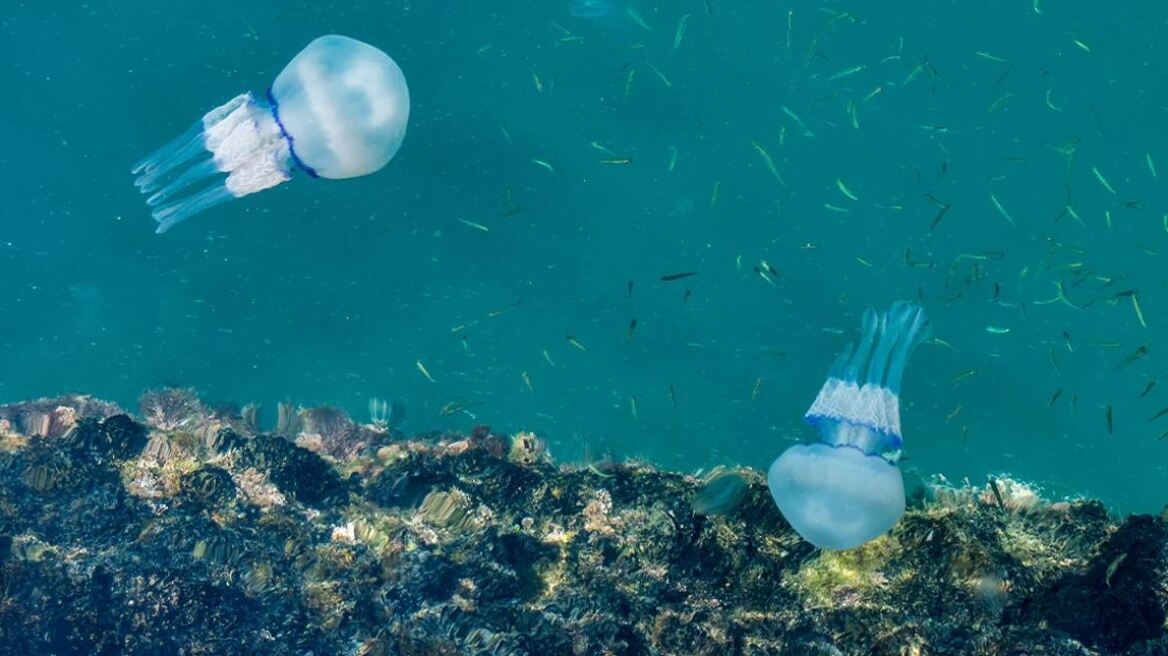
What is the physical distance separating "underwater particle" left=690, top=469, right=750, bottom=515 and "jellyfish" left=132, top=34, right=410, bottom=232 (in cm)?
360

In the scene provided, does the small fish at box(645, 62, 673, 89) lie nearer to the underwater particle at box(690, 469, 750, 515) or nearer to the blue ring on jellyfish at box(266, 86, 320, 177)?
the blue ring on jellyfish at box(266, 86, 320, 177)

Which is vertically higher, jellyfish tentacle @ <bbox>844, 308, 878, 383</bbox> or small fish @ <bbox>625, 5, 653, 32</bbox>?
small fish @ <bbox>625, 5, 653, 32</bbox>

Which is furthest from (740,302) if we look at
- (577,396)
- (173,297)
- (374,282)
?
(173,297)

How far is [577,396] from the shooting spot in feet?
55.7

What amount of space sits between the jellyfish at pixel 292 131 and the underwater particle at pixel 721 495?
3.60 metres

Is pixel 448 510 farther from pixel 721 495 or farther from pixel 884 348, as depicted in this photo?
pixel 884 348

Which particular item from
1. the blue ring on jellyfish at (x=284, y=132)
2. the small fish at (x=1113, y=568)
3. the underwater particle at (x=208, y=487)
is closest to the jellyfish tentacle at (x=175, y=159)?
the blue ring on jellyfish at (x=284, y=132)

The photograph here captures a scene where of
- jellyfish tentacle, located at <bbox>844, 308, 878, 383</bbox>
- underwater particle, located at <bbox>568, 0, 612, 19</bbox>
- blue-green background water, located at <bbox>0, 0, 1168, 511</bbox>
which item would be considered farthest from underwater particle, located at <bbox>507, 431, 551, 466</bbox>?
underwater particle, located at <bbox>568, 0, 612, 19</bbox>

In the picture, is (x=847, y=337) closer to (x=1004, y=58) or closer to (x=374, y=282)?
(x=1004, y=58)

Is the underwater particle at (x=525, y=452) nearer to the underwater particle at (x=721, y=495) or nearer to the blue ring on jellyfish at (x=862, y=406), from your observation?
the underwater particle at (x=721, y=495)

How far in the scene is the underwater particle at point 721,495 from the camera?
3826mm

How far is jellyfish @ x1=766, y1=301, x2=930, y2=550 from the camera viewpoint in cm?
345

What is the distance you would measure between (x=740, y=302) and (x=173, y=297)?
14.2 metres

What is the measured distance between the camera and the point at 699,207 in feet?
50.0
